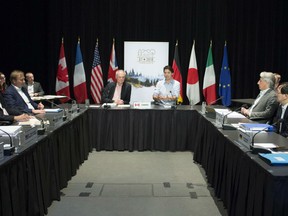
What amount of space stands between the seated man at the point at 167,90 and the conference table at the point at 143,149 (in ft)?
0.95

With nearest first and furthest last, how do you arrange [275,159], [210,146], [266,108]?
1. [275,159]
2. [210,146]
3. [266,108]

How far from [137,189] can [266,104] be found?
1.97 metres

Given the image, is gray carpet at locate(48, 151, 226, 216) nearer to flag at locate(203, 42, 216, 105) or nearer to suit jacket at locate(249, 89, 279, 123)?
suit jacket at locate(249, 89, 279, 123)

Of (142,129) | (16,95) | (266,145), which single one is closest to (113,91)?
(142,129)

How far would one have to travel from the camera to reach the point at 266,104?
15.1ft

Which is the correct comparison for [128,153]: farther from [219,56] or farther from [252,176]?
[219,56]

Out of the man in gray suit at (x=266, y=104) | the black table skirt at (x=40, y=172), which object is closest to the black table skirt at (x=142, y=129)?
the black table skirt at (x=40, y=172)

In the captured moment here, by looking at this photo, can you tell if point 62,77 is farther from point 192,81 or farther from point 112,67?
point 192,81

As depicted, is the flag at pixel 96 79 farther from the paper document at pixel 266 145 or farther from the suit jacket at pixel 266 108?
the paper document at pixel 266 145

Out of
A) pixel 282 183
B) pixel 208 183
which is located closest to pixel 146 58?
pixel 208 183

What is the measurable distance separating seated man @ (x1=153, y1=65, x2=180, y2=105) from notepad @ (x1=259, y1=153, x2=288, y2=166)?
11.7 ft

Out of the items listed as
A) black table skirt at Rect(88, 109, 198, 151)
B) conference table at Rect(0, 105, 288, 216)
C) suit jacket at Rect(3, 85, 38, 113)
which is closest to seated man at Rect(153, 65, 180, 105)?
conference table at Rect(0, 105, 288, 216)

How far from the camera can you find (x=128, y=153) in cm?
571

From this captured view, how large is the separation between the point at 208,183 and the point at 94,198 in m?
1.38
